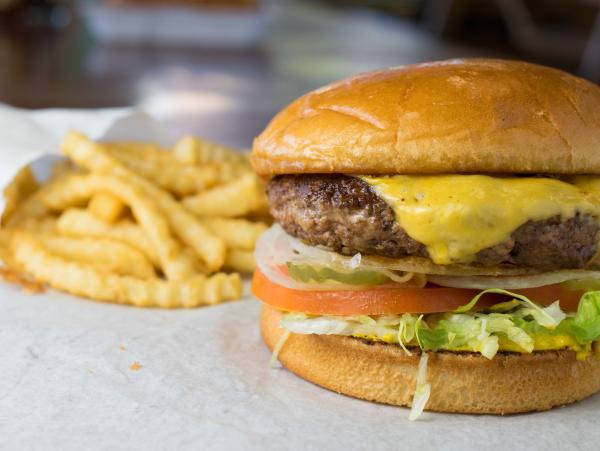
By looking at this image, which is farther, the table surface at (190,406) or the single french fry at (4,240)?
the single french fry at (4,240)

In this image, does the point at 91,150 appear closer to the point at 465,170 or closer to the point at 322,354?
the point at 322,354

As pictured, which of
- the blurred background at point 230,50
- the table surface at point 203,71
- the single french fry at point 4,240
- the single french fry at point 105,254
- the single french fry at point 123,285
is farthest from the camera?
the blurred background at point 230,50

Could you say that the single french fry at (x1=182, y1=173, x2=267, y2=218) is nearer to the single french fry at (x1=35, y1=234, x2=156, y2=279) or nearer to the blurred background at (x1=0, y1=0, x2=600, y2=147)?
the single french fry at (x1=35, y1=234, x2=156, y2=279)

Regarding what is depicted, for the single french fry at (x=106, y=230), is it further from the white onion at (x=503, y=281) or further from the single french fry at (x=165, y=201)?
the white onion at (x=503, y=281)

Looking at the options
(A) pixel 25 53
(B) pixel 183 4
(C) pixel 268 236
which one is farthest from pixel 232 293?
(B) pixel 183 4

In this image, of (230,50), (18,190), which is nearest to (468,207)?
(18,190)

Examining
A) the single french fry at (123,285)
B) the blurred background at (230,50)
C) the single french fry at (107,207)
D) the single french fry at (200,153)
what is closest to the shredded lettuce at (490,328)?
the single french fry at (123,285)

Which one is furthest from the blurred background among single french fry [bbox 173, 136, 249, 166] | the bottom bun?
the bottom bun
